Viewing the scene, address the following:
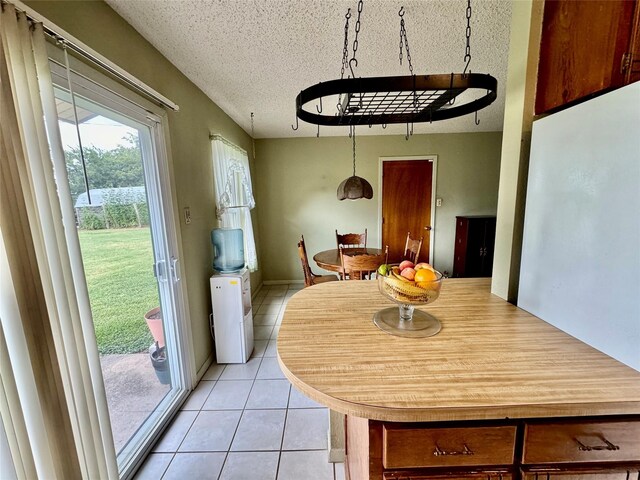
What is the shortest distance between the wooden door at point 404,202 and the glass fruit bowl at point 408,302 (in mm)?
3596

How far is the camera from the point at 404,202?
14.8 feet

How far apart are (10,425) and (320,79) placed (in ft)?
8.57

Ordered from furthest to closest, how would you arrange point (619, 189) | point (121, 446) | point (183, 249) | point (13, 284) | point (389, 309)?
point (183, 249), point (121, 446), point (389, 309), point (13, 284), point (619, 189)

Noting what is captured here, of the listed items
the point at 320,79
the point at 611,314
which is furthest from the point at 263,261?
the point at 611,314

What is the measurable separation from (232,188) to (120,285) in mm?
1690

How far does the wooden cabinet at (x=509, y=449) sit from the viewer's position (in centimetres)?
67

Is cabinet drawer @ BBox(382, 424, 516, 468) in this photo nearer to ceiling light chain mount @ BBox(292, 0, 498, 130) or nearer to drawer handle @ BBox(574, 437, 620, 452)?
drawer handle @ BBox(574, 437, 620, 452)

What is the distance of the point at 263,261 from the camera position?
466 cm

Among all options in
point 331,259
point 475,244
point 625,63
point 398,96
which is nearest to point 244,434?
point 331,259

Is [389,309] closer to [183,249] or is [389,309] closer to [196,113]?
[183,249]

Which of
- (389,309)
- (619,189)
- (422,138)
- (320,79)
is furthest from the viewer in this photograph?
(422,138)

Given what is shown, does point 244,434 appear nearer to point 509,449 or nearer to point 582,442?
point 509,449

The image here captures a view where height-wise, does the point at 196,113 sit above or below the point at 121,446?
above

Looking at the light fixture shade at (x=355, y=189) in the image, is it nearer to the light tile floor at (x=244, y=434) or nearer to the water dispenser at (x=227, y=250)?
the water dispenser at (x=227, y=250)
